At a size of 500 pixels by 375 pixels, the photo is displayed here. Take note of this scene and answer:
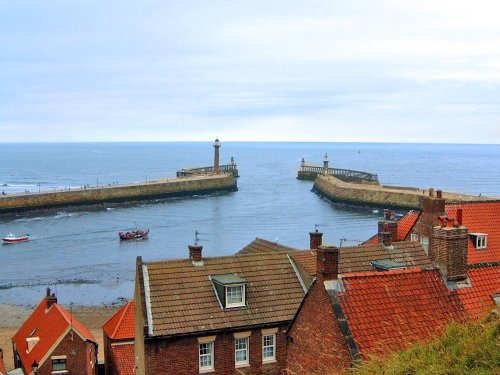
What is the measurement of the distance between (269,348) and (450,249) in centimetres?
802

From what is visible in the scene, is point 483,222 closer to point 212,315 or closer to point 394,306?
point 394,306

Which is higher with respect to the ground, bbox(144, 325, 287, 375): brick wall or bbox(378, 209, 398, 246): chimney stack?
bbox(378, 209, 398, 246): chimney stack

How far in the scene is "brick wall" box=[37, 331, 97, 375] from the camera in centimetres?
2888

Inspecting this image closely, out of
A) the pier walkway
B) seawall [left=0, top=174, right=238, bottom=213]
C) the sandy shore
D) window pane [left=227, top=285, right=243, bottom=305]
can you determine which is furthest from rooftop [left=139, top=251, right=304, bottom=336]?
the pier walkway

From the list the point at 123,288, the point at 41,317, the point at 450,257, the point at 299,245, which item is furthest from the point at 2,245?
the point at 450,257

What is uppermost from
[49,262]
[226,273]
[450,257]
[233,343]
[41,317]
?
[450,257]

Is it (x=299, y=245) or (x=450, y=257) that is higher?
(x=450, y=257)

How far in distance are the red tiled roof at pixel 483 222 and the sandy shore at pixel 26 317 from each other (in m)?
23.7

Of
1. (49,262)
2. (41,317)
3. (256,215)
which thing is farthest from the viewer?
(256,215)

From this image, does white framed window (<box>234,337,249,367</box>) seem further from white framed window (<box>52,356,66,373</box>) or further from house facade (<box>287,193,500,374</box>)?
white framed window (<box>52,356,66,373</box>)

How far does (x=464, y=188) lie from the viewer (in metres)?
155

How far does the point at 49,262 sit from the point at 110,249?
346 inches

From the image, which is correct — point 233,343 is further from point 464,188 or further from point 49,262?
point 464,188

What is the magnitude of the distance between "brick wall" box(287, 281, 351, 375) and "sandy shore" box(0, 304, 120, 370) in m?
23.4
